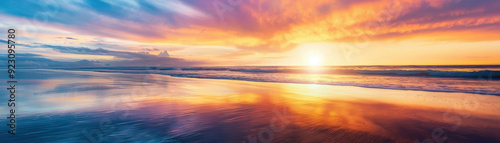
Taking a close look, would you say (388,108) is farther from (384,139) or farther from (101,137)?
(101,137)

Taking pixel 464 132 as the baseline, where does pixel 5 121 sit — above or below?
below

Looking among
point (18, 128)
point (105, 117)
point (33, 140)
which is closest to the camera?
point (33, 140)

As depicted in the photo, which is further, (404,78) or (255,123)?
(404,78)

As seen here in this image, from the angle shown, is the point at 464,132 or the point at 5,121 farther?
the point at 5,121

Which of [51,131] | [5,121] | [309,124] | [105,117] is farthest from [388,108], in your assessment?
[5,121]

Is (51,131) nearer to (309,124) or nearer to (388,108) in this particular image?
(309,124)

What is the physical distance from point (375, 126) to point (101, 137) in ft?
19.7

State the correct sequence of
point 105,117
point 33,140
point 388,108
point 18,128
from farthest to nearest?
1. point 388,108
2. point 105,117
3. point 18,128
4. point 33,140

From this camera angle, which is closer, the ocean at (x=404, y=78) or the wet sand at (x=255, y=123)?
the wet sand at (x=255, y=123)

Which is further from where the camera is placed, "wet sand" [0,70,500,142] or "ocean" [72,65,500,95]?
"ocean" [72,65,500,95]

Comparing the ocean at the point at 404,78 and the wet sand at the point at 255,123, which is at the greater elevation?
the ocean at the point at 404,78

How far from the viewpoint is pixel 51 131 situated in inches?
166

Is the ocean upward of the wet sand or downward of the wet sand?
upward

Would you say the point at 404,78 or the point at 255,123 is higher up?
the point at 404,78
